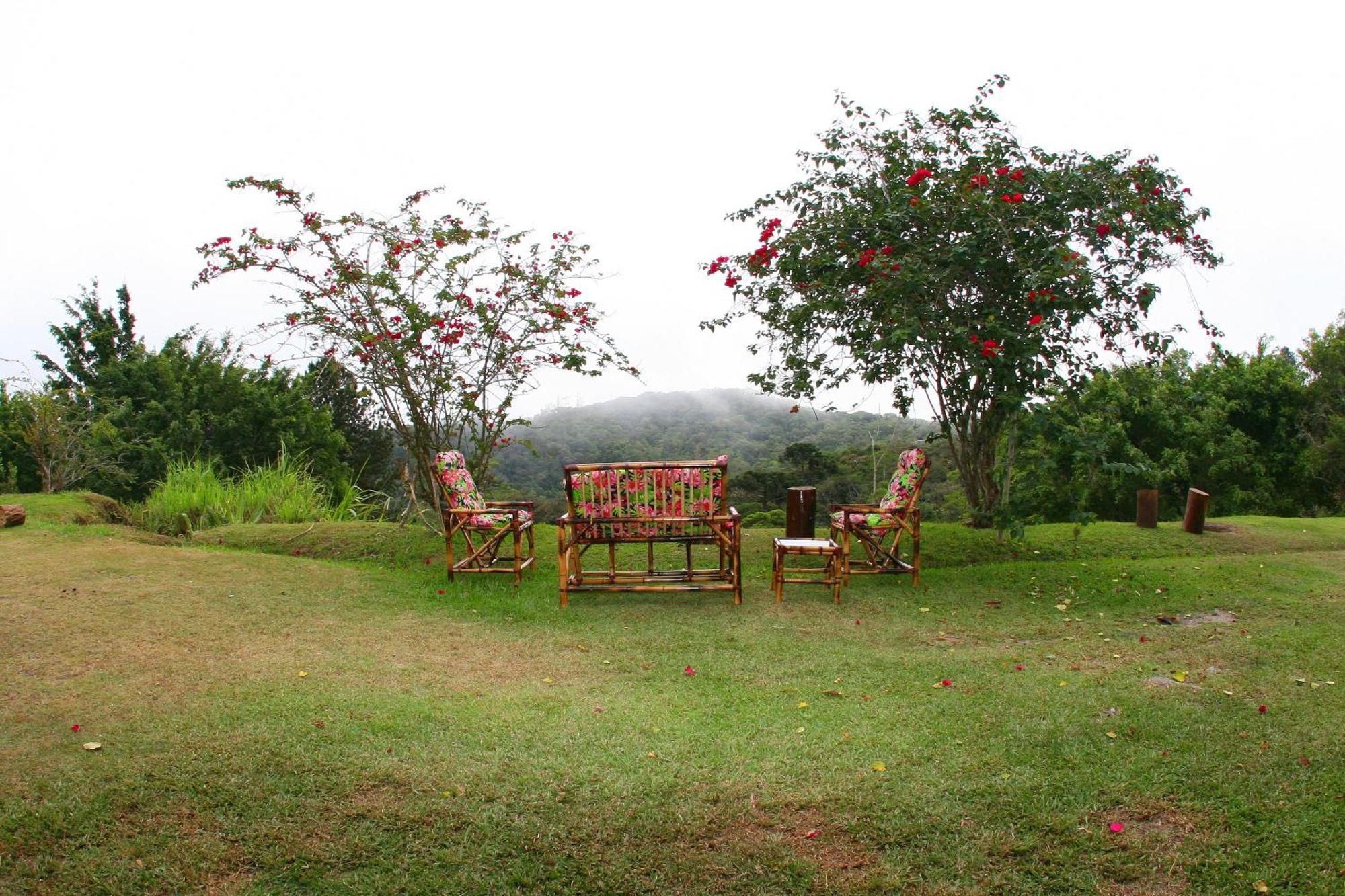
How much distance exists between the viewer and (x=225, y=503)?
30.2 ft

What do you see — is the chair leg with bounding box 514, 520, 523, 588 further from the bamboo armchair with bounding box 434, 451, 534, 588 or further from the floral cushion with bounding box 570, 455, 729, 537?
the floral cushion with bounding box 570, 455, 729, 537

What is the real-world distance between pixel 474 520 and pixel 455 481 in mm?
324

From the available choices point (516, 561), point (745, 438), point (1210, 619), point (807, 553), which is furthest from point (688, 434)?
point (1210, 619)

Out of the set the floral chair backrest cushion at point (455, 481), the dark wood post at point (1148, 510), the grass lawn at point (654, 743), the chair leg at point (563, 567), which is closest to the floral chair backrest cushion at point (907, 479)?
the grass lawn at point (654, 743)

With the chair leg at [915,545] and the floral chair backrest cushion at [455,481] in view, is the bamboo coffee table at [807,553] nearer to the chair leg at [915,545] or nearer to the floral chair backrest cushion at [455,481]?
the chair leg at [915,545]

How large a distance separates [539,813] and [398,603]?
3089 millimetres

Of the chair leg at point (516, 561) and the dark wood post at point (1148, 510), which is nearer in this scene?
the chair leg at point (516, 561)

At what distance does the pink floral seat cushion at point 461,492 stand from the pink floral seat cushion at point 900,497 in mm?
2345

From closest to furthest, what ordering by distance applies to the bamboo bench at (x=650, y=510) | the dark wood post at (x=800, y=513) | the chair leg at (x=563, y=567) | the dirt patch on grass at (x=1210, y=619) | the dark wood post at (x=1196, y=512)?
the dirt patch on grass at (x=1210, y=619), the chair leg at (x=563, y=567), the bamboo bench at (x=650, y=510), the dark wood post at (x=800, y=513), the dark wood post at (x=1196, y=512)

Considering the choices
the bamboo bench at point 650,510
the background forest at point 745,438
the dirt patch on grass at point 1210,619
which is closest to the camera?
the dirt patch on grass at point 1210,619

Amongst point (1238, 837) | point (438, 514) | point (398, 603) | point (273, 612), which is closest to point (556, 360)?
point (438, 514)

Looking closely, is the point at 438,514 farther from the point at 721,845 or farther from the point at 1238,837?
the point at 1238,837

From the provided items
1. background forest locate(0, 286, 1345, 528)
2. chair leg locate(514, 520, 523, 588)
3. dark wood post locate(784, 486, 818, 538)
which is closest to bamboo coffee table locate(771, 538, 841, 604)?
dark wood post locate(784, 486, 818, 538)

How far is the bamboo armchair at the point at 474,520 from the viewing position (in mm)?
6270
